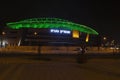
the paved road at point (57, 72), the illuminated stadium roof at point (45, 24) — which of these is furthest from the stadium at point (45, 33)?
the paved road at point (57, 72)

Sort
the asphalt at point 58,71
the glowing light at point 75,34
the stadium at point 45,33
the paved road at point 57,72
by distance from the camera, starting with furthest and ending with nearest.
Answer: the glowing light at point 75,34 < the stadium at point 45,33 < the asphalt at point 58,71 < the paved road at point 57,72

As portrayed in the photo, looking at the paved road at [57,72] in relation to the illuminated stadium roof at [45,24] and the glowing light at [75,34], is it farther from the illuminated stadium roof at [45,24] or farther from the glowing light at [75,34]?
the illuminated stadium roof at [45,24]

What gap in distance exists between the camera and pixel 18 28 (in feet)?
423

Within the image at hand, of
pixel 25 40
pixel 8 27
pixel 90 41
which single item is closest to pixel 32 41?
pixel 25 40

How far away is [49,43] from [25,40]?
990 centimetres

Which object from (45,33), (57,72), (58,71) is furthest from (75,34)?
(57,72)

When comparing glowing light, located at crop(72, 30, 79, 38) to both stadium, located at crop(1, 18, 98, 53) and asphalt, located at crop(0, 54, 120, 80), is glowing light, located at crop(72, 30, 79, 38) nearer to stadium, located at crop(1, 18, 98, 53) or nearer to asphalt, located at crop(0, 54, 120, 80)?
stadium, located at crop(1, 18, 98, 53)

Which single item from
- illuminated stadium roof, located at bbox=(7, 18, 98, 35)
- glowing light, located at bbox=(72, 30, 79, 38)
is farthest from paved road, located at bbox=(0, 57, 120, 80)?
illuminated stadium roof, located at bbox=(7, 18, 98, 35)

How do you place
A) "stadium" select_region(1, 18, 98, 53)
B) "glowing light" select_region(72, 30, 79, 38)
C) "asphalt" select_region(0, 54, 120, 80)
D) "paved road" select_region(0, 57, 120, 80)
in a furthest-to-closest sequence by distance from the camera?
"glowing light" select_region(72, 30, 79, 38) → "stadium" select_region(1, 18, 98, 53) → "asphalt" select_region(0, 54, 120, 80) → "paved road" select_region(0, 57, 120, 80)

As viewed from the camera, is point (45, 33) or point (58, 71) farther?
point (45, 33)

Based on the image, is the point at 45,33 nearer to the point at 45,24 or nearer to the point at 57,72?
the point at 45,24

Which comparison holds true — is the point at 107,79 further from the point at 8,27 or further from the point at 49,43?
the point at 8,27

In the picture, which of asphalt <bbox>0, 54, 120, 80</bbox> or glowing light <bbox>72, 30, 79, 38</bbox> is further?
glowing light <bbox>72, 30, 79, 38</bbox>

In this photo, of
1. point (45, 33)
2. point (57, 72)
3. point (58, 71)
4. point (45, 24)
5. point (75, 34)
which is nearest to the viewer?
point (57, 72)
